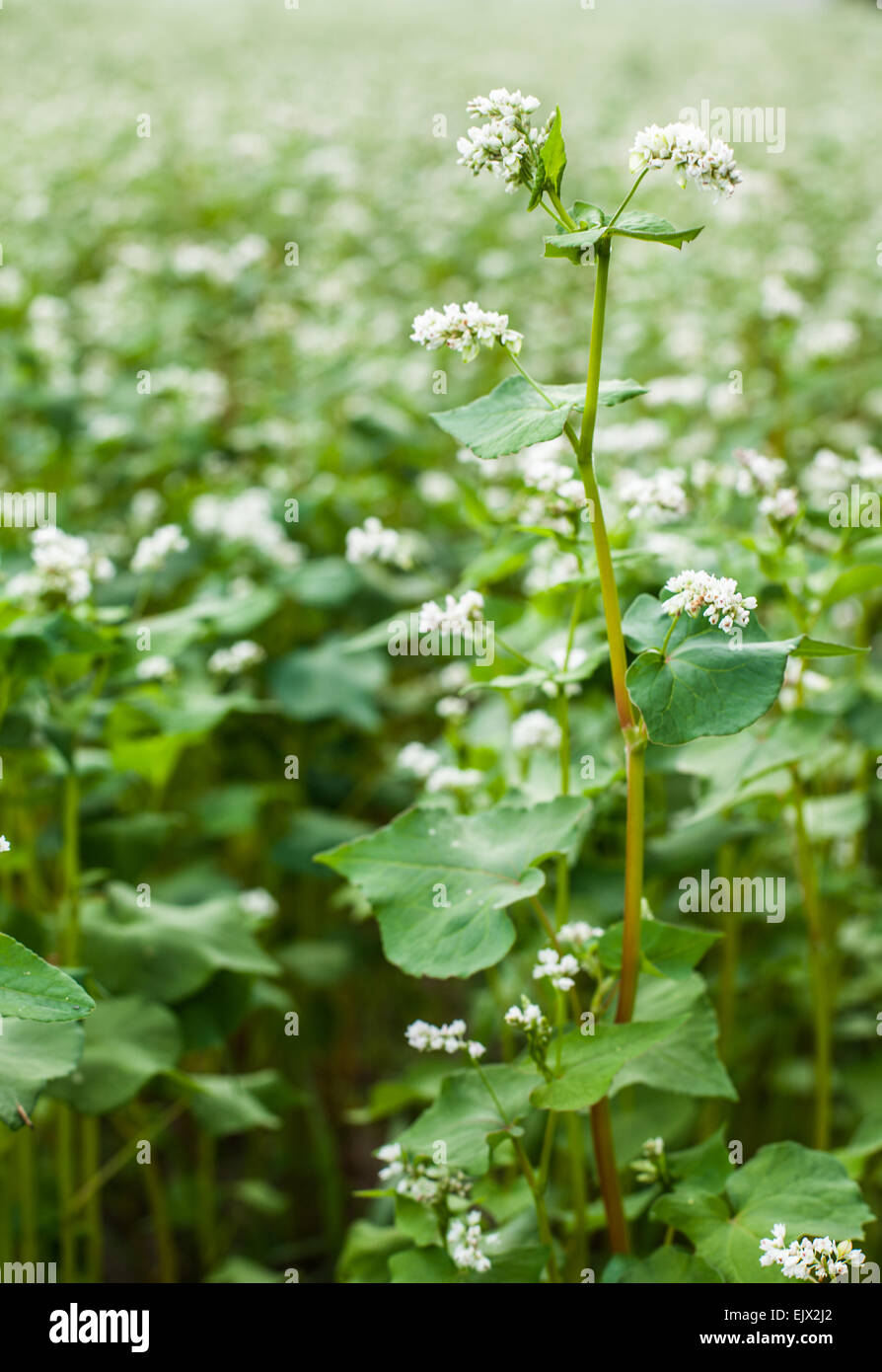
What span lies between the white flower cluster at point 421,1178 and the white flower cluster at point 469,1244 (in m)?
0.03

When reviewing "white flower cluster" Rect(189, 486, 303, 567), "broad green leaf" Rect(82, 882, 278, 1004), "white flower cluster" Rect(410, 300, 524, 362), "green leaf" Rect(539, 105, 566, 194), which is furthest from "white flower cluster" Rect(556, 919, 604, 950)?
"white flower cluster" Rect(189, 486, 303, 567)

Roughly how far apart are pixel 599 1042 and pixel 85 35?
10014 millimetres

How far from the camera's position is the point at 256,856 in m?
2.46

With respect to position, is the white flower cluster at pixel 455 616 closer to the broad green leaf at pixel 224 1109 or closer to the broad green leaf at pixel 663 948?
the broad green leaf at pixel 663 948

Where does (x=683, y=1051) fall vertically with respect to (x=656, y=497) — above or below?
below

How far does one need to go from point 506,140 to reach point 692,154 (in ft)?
0.50

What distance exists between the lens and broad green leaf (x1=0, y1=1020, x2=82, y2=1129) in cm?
106

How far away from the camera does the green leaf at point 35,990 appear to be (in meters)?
0.91

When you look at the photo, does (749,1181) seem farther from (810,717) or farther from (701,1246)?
(810,717)

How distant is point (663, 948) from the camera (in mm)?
1162

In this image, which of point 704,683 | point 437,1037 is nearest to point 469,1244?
point 437,1037

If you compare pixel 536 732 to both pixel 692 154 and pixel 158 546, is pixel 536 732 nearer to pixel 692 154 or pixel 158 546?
pixel 158 546

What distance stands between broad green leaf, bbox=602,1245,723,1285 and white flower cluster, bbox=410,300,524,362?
0.85m

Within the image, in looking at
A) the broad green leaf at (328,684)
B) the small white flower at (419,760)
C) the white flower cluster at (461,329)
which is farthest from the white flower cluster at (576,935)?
the broad green leaf at (328,684)
